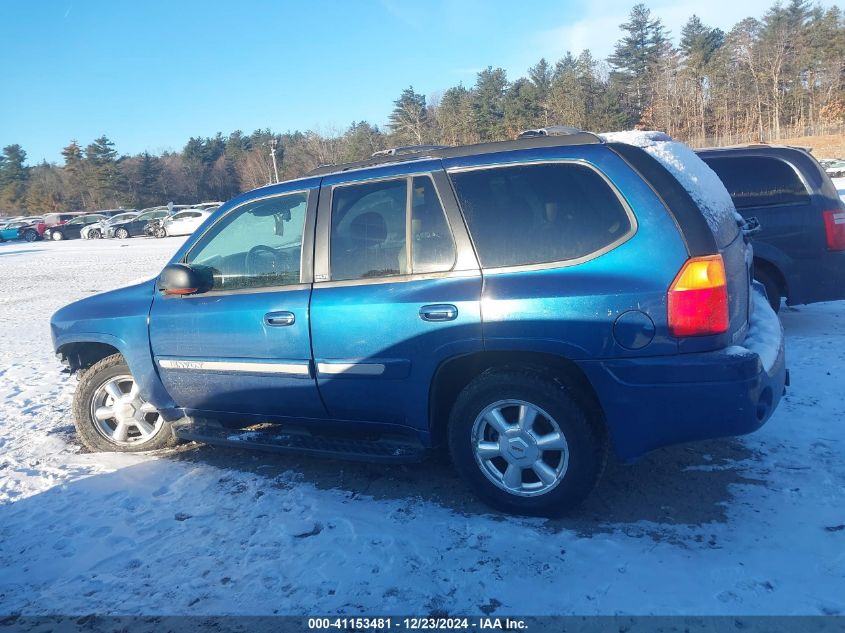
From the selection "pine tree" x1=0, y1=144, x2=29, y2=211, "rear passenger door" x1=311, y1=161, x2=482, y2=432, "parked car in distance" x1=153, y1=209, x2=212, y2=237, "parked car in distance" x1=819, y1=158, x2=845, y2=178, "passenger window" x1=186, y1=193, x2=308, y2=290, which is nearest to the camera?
"rear passenger door" x1=311, y1=161, x2=482, y2=432

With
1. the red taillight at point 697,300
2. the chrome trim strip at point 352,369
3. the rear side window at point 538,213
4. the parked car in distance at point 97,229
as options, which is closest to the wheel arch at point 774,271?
the red taillight at point 697,300

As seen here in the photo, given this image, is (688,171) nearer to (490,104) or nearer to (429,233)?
(429,233)

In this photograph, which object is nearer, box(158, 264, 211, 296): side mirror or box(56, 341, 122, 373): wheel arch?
box(158, 264, 211, 296): side mirror

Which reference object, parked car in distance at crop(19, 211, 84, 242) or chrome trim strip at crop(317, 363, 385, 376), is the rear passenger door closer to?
chrome trim strip at crop(317, 363, 385, 376)

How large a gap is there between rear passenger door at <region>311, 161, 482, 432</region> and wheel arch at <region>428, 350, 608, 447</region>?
81 millimetres

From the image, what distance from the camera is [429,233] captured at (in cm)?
344

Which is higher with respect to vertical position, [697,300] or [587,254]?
[587,254]

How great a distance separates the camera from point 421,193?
351cm

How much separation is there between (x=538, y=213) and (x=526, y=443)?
1.18 meters

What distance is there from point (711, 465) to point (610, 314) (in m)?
1.52

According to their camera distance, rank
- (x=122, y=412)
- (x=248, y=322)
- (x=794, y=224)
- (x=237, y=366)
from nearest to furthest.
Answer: (x=248, y=322) < (x=237, y=366) < (x=122, y=412) < (x=794, y=224)

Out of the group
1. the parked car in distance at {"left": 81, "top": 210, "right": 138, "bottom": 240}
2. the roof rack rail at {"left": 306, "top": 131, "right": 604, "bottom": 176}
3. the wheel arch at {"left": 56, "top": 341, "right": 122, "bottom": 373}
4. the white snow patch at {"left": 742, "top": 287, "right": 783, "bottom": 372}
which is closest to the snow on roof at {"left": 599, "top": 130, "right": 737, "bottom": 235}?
the roof rack rail at {"left": 306, "top": 131, "right": 604, "bottom": 176}

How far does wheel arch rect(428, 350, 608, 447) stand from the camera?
318cm

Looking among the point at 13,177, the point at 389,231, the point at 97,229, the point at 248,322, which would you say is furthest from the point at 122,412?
the point at 13,177
